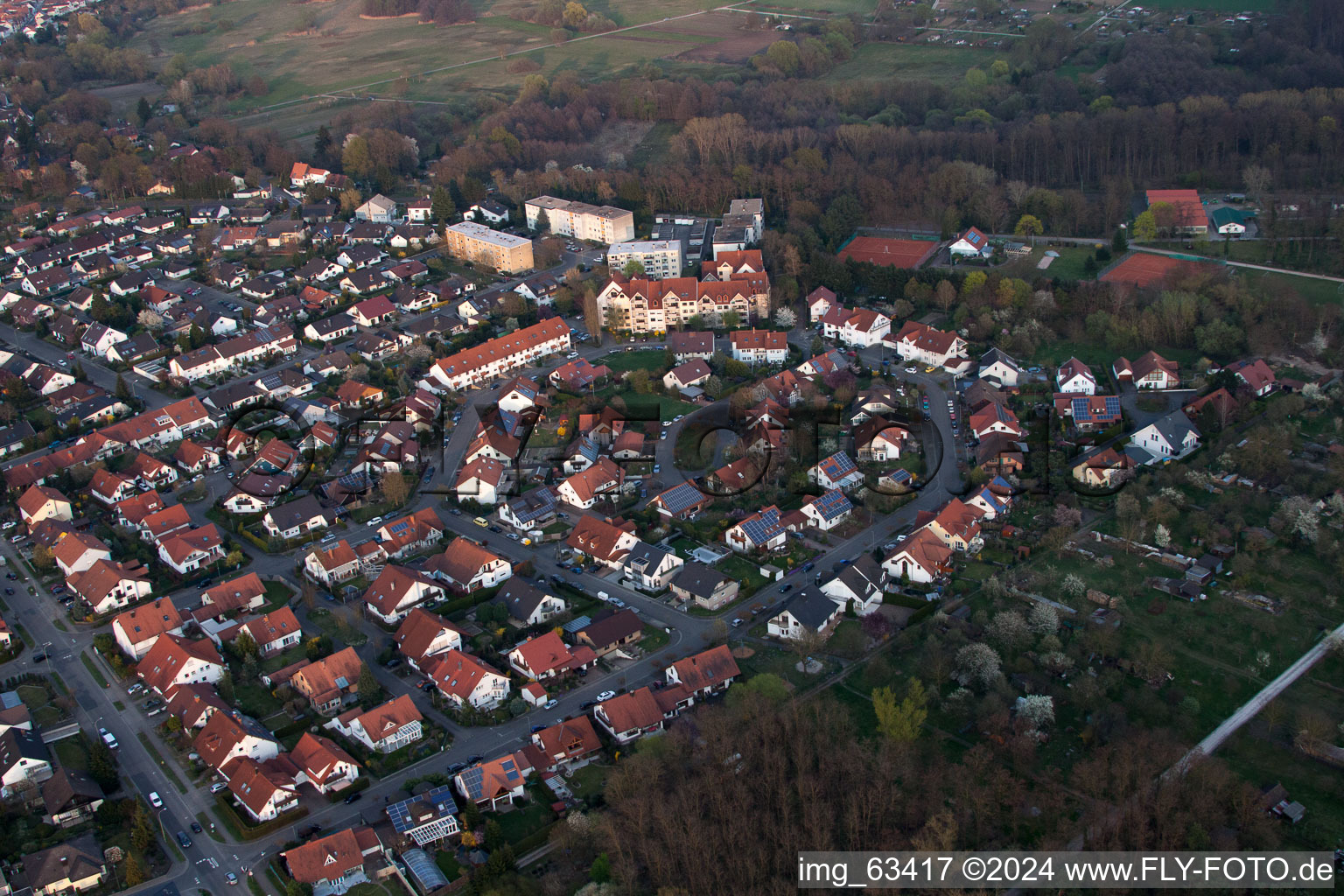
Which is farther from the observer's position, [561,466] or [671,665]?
[561,466]

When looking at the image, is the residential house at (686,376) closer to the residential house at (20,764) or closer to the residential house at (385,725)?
the residential house at (385,725)

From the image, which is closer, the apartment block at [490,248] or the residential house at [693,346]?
the residential house at [693,346]

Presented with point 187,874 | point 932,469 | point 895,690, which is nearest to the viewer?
point 187,874

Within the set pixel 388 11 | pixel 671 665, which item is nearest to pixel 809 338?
pixel 671 665

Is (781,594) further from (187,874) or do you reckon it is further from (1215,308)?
(1215,308)

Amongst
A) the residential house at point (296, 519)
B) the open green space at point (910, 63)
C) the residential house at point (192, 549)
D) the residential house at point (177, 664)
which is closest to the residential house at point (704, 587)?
the residential house at point (296, 519)

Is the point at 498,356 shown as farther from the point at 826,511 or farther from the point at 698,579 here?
the point at 698,579

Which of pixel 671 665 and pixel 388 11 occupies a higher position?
pixel 388 11
